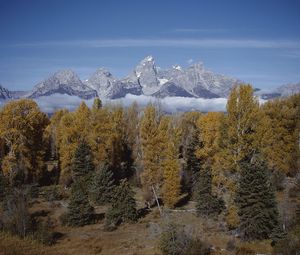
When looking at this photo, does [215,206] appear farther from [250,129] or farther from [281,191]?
[281,191]

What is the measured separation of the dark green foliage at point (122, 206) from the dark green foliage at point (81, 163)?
1405 cm

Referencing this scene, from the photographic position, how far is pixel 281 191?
55094 millimetres

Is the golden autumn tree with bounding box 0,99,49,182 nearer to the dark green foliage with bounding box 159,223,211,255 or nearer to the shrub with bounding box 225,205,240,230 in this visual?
the dark green foliage with bounding box 159,223,211,255

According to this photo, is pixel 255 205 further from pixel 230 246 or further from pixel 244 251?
pixel 244 251

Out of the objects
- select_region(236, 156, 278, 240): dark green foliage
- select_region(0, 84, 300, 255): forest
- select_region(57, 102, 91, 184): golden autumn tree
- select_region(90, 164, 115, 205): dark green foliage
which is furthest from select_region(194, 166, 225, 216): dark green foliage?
select_region(57, 102, 91, 184): golden autumn tree

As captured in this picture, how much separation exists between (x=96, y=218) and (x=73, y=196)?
15.6 feet

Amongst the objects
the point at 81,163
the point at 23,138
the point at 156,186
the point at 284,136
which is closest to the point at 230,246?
the point at 156,186

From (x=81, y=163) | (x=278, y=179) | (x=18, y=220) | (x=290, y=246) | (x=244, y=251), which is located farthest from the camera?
(x=81, y=163)

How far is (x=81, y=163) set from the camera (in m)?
57.9

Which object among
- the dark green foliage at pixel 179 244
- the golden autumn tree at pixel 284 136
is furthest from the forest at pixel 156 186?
the golden autumn tree at pixel 284 136

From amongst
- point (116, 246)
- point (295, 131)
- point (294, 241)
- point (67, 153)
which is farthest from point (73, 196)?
point (295, 131)

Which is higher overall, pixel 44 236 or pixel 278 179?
pixel 278 179

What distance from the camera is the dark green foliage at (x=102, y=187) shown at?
51.7m

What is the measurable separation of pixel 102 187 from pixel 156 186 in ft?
23.9
